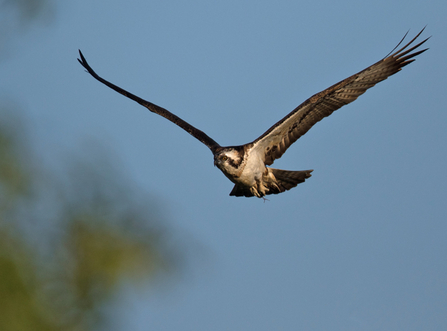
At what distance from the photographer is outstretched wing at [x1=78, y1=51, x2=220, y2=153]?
12219 mm

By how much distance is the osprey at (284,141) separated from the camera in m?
11.0

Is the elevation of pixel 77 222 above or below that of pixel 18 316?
above

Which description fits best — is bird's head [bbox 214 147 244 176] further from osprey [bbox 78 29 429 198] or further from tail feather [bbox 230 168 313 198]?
tail feather [bbox 230 168 313 198]

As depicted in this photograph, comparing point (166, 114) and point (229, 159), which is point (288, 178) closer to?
point (229, 159)

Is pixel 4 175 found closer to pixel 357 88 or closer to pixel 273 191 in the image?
pixel 273 191

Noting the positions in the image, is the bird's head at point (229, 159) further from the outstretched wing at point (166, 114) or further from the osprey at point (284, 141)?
the outstretched wing at point (166, 114)

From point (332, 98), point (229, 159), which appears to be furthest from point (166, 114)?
point (332, 98)

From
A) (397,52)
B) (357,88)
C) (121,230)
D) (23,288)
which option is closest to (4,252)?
(23,288)

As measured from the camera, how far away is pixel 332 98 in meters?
11.2

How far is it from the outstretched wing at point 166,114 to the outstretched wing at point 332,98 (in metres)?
1.27

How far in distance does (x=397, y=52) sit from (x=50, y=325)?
9617 mm

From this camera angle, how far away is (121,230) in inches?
578

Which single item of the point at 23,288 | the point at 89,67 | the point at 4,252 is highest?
the point at 89,67

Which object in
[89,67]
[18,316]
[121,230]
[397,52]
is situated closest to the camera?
[397,52]
